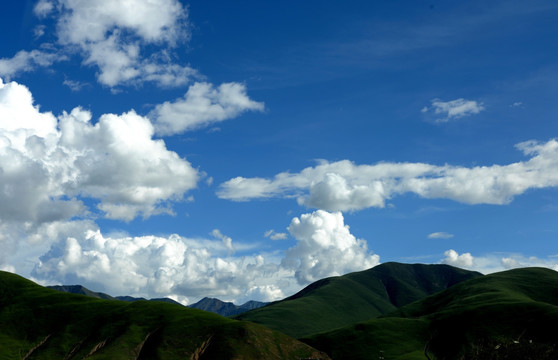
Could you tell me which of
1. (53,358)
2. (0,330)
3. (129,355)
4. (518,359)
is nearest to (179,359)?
(129,355)

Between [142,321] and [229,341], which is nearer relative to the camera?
[229,341]

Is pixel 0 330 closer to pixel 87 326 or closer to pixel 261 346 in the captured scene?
pixel 87 326

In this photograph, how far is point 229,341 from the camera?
175 m

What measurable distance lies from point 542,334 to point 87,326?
172315mm

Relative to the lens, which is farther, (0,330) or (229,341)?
(0,330)

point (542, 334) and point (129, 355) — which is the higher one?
point (542, 334)

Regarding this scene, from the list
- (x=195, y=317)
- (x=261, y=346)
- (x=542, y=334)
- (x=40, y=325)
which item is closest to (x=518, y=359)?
(x=261, y=346)

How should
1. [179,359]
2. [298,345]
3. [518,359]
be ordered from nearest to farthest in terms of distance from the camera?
[518,359]
[179,359]
[298,345]

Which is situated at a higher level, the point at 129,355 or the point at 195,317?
the point at 195,317

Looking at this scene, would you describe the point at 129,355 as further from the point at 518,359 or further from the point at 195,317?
the point at 518,359

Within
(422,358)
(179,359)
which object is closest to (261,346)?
(179,359)

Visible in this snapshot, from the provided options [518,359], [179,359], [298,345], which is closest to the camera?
[518,359]

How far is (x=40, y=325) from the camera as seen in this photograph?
19662cm

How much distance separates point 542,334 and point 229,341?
391 ft
